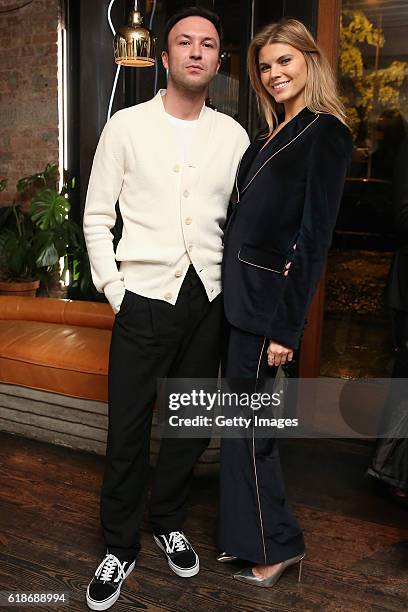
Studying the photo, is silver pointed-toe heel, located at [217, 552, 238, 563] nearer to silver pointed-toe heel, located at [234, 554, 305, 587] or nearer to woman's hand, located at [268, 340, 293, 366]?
silver pointed-toe heel, located at [234, 554, 305, 587]

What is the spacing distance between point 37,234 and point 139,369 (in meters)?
3.17

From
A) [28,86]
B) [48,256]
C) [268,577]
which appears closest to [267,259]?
[268,577]

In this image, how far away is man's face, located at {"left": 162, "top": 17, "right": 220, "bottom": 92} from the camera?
2131mm

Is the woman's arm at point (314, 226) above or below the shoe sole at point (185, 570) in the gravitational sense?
above

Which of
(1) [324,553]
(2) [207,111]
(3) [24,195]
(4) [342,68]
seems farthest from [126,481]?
(3) [24,195]

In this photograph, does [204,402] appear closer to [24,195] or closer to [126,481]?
[126,481]

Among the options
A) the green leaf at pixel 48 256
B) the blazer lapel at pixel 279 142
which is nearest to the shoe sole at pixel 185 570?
the blazer lapel at pixel 279 142

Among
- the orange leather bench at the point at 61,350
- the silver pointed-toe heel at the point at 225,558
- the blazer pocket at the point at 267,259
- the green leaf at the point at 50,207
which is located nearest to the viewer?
the blazer pocket at the point at 267,259

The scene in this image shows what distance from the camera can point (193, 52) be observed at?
2.12 meters

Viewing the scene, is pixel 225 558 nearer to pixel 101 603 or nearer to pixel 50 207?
pixel 101 603

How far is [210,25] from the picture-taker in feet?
7.10

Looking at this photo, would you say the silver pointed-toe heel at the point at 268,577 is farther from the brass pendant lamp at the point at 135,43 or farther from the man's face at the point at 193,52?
the brass pendant lamp at the point at 135,43

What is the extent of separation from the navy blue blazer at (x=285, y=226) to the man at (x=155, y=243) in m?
0.12

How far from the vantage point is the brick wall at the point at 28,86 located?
522 centimetres
